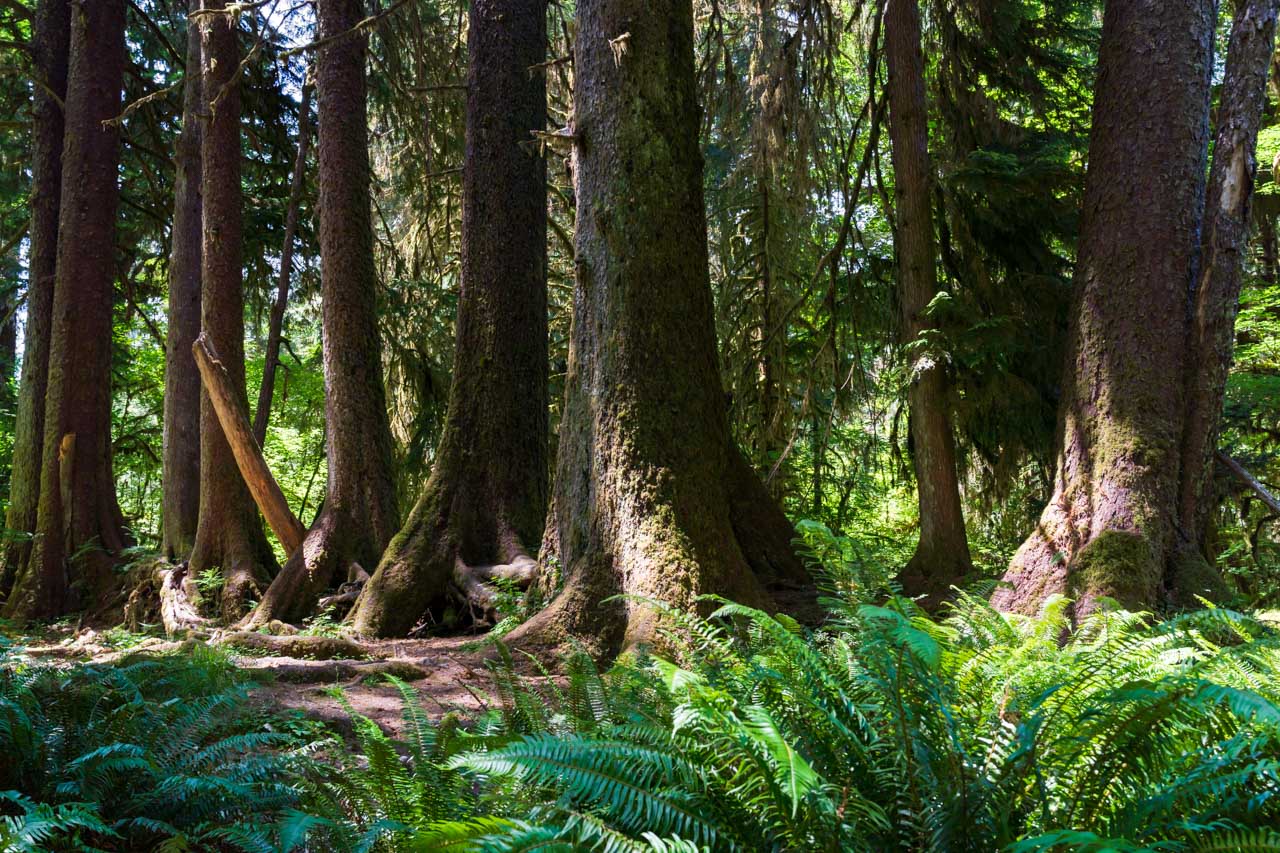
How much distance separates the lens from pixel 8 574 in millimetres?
10508

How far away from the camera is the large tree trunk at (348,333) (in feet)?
27.6

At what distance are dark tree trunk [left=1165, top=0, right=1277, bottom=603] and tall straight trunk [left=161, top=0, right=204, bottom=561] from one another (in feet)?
31.8

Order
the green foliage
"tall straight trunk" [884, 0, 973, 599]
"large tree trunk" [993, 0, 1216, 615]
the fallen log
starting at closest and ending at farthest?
the green foliage → "large tree trunk" [993, 0, 1216, 615] → "tall straight trunk" [884, 0, 973, 599] → the fallen log

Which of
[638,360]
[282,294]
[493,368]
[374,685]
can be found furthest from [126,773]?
[282,294]

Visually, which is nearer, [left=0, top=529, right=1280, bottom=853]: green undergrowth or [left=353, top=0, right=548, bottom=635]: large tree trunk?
[left=0, top=529, right=1280, bottom=853]: green undergrowth

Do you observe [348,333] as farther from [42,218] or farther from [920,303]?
[42,218]

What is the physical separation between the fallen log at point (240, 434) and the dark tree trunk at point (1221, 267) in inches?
276

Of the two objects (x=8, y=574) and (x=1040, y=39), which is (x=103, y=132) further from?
(x=1040, y=39)

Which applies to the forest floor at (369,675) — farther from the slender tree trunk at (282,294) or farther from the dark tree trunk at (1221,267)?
the dark tree trunk at (1221,267)

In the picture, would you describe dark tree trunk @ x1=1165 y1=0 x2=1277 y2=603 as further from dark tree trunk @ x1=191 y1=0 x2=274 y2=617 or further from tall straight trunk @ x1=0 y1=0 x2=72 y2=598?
tall straight trunk @ x1=0 y1=0 x2=72 y2=598

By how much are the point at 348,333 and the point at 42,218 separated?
20.5ft

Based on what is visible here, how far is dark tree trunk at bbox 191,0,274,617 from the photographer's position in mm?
9078

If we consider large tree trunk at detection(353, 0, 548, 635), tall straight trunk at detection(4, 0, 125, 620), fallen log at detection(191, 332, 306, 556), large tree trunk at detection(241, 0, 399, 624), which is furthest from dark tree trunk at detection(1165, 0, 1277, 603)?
tall straight trunk at detection(4, 0, 125, 620)

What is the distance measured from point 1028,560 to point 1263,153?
7.38m
